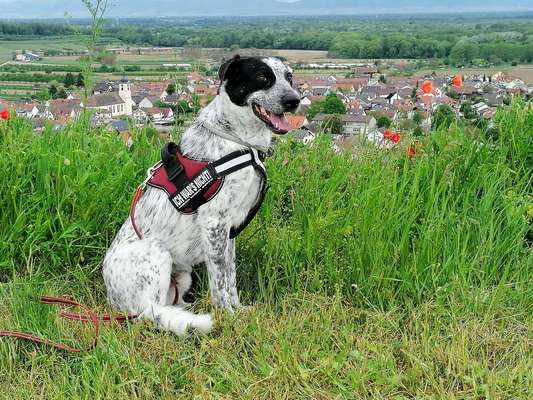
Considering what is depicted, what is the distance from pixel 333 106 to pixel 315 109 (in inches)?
15.1

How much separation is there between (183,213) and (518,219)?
1.87 m

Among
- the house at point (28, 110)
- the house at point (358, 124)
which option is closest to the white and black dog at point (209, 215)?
the house at point (358, 124)

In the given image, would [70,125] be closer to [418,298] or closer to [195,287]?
[195,287]

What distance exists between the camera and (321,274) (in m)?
3.27

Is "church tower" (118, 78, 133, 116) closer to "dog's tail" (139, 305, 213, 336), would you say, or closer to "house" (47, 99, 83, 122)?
"house" (47, 99, 83, 122)

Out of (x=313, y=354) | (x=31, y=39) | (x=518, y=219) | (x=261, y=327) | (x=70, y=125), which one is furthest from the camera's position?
(x=31, y=39)

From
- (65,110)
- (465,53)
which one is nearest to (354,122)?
(65,110)

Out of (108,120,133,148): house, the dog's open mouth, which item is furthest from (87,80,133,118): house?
the dog's open mouth

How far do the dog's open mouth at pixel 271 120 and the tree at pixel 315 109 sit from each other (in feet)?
5.86

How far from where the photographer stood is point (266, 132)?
3043 mm

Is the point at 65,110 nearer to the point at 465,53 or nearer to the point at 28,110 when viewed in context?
the point at 28,110

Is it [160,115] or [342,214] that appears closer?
[342,214]

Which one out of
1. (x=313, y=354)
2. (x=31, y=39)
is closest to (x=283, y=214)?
(x=313, y=354)

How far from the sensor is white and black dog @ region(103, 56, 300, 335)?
2.88m
